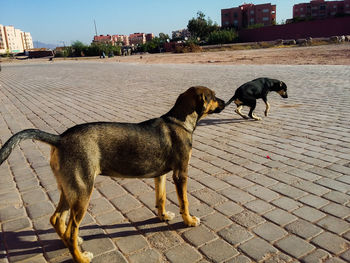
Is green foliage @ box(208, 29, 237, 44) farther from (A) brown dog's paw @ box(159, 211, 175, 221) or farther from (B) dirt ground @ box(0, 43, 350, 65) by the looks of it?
(A) brown dog's paw @ box(159, 211, 175, 221)

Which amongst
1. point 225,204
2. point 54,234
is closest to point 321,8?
point 225,204

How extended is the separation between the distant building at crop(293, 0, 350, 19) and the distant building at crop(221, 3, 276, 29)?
14.3m

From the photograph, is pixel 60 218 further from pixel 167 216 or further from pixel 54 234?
pixel 167 216

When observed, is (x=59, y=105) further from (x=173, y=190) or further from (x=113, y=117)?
(x=173, y=190)

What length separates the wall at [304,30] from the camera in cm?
6184

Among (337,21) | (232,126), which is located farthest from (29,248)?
(337,21)

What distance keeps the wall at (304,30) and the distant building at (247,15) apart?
45318 mm

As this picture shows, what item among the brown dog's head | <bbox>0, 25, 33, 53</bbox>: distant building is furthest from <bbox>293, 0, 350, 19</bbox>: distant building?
<bbox>0, 25, 33, 53</bbox>: distant building

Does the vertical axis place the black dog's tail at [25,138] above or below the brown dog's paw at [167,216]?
above

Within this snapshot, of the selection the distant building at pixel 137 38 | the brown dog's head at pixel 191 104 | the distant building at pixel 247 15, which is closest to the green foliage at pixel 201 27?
the distant building at pixel 247 15

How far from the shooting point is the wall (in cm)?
6184

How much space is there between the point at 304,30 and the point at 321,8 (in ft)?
210

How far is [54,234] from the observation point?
10.5 feet

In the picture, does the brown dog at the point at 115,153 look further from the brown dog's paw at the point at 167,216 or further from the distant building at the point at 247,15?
the distant building at the point at 247,15
